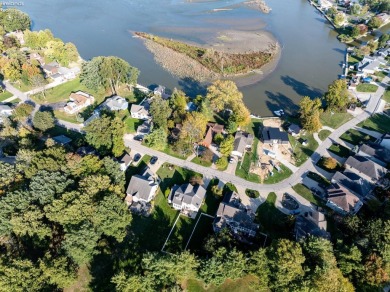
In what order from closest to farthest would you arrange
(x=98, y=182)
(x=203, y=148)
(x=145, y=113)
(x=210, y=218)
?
(x=98, y=182) < (x=210, y=218) < (x=203, y=148) < (x=145, y=113)

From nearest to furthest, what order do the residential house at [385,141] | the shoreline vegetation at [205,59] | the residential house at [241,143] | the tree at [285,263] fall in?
the tree at [285,263]
the residential house at [241,143]
the residential house at [385,141]
the shoreline vegetation at [205,59]

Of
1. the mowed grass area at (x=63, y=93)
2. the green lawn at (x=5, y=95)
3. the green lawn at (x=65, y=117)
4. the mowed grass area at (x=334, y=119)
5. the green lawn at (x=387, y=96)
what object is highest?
the green lawn at (x=387, y=96)

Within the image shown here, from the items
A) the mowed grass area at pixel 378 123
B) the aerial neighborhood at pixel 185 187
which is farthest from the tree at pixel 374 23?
the mowed grass area at pixel 378 123

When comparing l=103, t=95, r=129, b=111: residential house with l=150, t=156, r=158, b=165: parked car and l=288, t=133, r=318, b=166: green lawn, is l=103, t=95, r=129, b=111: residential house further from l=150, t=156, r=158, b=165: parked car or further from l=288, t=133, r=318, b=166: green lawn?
l=288, t=133, r=318, b=166: green lawn

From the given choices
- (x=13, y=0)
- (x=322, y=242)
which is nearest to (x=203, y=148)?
(x=322, y=242)

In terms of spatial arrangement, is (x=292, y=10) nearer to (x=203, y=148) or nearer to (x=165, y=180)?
(x=203, y=148)

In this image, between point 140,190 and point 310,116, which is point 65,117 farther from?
point 310,116

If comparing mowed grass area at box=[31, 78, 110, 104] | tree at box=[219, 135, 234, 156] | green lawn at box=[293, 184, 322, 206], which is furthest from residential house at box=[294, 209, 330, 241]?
mowed grass area at box=[31, 78, 110, 104]

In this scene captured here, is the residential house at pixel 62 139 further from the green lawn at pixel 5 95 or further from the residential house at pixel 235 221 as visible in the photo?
the residential house at pixel 235 221
